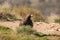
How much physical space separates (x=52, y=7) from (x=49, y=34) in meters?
33.3

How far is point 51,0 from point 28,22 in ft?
117

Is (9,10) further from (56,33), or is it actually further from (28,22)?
(56,33)

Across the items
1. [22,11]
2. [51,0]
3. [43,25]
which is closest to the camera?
[43,25]

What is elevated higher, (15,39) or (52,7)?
(15,39)

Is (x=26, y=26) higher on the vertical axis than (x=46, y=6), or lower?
higher

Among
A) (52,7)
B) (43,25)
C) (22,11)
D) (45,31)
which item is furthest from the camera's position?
(52,7)

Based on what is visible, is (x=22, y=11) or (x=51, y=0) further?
(x=51, y=0)

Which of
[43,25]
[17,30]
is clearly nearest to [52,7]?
[43,25]

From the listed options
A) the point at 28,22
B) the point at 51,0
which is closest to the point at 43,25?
the point at 28,22

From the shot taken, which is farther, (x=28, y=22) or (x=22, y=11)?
(x=22, y=11)

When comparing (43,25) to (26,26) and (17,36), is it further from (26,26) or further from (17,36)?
(17,36)

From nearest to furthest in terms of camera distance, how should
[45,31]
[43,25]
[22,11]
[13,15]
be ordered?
[45,31] → [43,25] → [13,15] → [22,11]

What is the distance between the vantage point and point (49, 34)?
13.7m

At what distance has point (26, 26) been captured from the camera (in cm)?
1440
